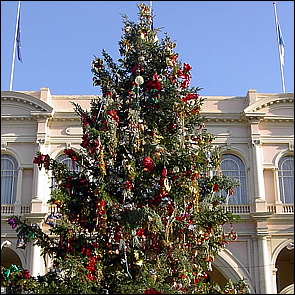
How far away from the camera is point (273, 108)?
81.7 feet

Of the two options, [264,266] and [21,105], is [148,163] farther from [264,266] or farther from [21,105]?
[21,105]

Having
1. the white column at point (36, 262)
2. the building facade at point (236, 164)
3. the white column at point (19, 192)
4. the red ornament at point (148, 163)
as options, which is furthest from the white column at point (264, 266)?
the red ornament at point (148, 163)

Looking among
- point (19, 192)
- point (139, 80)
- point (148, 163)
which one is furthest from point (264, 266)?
point (139, 80)

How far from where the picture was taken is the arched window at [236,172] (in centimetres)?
2398

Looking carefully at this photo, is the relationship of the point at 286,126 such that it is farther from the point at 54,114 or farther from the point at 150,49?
the point at 150,49

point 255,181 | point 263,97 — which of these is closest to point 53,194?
point 255,181

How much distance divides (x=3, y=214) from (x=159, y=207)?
42.0 feet

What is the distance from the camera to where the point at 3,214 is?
75.7 feet

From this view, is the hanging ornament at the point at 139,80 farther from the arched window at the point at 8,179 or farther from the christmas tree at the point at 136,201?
the arched window at the point at 8,179

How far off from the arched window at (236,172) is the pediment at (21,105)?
847cm

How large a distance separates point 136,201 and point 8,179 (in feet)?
43.7

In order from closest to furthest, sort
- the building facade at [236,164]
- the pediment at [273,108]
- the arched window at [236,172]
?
the building facade at [236,164] < the arched window at [236,172] < the pediment at [273,108]

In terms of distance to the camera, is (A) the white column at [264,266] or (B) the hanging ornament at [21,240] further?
(A) the white column at [264,266]

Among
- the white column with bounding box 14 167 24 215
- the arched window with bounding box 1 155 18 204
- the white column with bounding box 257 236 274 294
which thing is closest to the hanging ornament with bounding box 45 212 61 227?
the white column with bounding box 14 167 24 215
